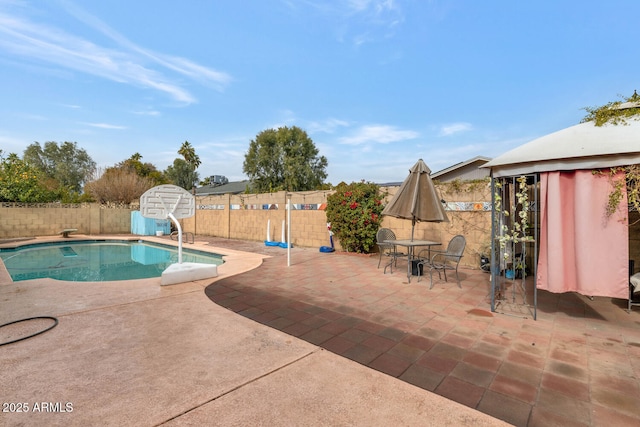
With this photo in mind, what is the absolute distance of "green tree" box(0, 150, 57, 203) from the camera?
14.5 metres

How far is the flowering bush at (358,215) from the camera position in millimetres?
8586

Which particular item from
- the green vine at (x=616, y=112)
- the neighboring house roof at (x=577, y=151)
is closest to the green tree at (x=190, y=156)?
the neighboring house roof at (x=577, y=151)

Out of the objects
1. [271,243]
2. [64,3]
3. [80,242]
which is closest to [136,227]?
[80,242]

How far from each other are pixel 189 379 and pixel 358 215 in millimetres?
6963

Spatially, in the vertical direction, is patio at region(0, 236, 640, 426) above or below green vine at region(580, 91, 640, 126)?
below

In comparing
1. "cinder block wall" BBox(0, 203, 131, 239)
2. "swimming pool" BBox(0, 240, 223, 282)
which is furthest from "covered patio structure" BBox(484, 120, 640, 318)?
"cinder block wall" BBox(0, 203, 131, 239)

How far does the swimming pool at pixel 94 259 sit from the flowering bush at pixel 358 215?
4024mm

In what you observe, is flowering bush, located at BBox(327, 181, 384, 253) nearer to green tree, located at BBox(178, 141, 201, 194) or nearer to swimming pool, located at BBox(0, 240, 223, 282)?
swimming pool, located at BBox(0, 240, 223, 282)

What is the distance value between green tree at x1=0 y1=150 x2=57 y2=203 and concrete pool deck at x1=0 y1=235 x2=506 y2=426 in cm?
1611

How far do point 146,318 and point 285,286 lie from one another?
7.41ft

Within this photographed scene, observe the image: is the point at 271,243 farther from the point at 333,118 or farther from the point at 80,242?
the point at 80,242

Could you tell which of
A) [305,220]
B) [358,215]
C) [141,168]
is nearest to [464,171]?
[358,215]

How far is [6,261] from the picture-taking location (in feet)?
31.6

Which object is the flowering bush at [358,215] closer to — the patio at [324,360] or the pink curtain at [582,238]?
the patio at [324,360]
